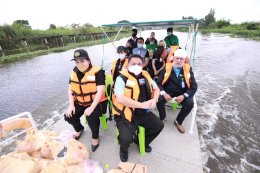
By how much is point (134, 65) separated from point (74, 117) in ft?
4.28

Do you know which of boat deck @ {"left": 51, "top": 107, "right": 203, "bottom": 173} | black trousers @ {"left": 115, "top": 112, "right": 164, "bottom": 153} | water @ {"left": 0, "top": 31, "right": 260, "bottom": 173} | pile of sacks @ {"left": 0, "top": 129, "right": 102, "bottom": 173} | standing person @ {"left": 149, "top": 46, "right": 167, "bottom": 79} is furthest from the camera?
standing person @ {"left": 149, "top": 46, "right": 167, "bottom": 79}

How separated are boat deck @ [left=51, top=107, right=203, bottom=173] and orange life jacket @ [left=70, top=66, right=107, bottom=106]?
793 millimetres

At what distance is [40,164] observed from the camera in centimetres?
197

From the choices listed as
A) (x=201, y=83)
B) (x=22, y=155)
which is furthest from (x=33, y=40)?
(x=22, y=155)

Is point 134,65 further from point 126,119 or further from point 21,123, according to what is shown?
point 21,123

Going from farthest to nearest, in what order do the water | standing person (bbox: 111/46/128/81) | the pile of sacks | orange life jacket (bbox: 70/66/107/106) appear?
standing person (bbox: 111/46/128/81) < the water < orange life jacket (bbox: 70/66/107/106) < the pile of sacks

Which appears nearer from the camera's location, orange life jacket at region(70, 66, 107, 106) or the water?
orange life jacket at region(70, 66, 107, 106)

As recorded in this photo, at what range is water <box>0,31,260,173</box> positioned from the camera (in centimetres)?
299

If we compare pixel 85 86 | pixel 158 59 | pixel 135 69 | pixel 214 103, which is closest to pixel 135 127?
pixel 135 69

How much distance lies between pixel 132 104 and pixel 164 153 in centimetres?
101

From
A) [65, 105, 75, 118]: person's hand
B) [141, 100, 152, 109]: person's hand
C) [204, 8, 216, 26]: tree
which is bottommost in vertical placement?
[65, 105, 75, 118]: person's hand

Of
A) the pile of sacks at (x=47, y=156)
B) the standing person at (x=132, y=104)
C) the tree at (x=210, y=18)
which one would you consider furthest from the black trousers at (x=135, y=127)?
the tree at (x=210, y=18)

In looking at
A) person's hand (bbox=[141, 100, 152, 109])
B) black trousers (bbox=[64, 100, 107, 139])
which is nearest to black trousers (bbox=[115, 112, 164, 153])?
person's hand (bbox=[141, 100, 152, 109])

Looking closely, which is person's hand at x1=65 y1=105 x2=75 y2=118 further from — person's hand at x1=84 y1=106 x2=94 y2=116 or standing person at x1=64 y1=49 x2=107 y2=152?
person's hand at x1=84 y1=106 x2=94 y2=116
